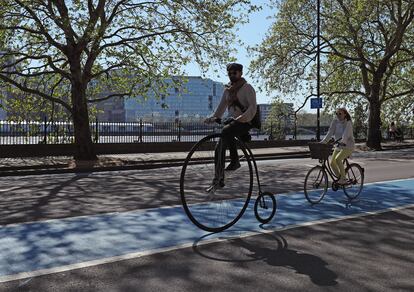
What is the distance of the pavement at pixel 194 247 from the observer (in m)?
4.41

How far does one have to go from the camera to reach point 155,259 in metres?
5.05

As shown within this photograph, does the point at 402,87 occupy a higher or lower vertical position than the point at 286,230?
higher

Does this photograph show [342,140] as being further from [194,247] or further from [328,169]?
[194,247]

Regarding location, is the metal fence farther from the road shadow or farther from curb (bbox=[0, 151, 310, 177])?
the road shadow

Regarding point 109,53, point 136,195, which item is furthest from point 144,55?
point 136,195

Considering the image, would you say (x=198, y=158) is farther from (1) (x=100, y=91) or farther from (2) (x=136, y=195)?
(1) (x=100, y=91)

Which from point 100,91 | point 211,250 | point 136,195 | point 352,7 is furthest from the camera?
point 352,7

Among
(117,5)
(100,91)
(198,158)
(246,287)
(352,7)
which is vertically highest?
(352,7)

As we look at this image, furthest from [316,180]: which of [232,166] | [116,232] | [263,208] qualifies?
[116,232]

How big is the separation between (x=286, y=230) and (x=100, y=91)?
2048 centimetres

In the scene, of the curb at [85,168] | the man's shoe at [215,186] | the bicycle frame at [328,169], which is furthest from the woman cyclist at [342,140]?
the curb at [85,168]

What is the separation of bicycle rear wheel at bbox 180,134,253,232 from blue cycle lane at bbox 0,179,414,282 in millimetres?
226

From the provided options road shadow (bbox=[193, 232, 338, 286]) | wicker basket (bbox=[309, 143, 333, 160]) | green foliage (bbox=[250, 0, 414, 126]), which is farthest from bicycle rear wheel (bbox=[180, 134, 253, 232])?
green foliage (bbox=[250, 0, 414, 126])

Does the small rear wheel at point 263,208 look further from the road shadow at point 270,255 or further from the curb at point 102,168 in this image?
the curb at point 102,168
